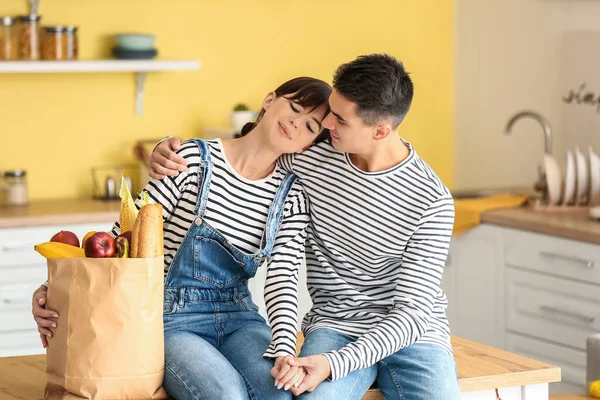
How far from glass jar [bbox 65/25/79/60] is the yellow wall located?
0.13 metres

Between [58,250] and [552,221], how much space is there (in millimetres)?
2145

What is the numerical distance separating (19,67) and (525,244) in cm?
194

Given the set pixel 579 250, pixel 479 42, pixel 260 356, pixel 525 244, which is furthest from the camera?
pixel 479 42

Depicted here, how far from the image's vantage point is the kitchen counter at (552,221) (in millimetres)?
3443

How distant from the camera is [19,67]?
373 cm

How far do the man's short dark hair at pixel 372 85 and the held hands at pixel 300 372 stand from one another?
1.67 feet

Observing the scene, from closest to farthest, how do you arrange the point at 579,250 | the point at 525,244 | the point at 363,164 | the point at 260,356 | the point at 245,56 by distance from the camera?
1. the point at 260,356
2. the point at 363,164
3. the point at 579,250
4. the point at 525,244
5. the point at 245,56

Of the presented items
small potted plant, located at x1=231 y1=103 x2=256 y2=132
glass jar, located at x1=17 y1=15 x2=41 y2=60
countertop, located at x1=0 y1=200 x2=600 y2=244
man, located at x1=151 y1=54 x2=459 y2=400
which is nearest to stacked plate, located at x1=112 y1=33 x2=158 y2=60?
glass jar, located at x1=17 y1=15 x2=41 y2=60

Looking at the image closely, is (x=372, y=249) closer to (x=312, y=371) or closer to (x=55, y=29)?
(x=312, y=371)

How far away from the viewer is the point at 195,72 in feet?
13.8

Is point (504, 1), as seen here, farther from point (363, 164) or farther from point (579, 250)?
point (363, 164)

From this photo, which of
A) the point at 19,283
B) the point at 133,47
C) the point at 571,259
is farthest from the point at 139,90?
the point at 571,259

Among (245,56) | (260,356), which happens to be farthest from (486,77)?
(260,356)

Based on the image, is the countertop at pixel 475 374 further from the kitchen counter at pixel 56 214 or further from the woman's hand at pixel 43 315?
the kitchen counter at pixel 56 214
